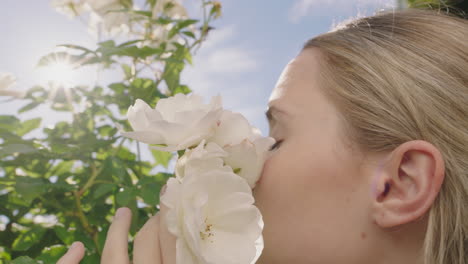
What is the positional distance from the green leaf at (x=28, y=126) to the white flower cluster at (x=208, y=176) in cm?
74

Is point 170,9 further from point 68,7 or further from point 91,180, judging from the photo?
point 91,180

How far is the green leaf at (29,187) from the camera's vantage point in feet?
3.86

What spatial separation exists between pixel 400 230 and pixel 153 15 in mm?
1125

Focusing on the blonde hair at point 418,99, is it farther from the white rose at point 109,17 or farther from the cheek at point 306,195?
the white rose at point 109,17

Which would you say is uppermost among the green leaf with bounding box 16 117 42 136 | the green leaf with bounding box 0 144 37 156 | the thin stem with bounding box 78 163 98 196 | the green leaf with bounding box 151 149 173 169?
the green leaf with bounding box 0 144 37 156

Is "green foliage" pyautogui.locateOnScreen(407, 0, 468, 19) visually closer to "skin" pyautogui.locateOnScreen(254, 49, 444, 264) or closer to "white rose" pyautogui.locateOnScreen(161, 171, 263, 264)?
"skin" pyautogui.locateOnScreen(254, 49, 444, 264)

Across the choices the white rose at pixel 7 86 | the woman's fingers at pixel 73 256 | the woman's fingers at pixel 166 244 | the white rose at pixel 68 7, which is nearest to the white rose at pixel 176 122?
the woman's fingers at pixel 166 244

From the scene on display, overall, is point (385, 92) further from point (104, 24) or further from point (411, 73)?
point (104, 24)

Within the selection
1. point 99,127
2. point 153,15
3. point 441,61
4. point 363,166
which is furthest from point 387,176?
point 153,15

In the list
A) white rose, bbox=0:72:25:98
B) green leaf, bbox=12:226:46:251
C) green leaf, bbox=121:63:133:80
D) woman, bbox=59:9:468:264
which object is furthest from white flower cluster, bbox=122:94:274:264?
white rose, bbox=0:72:25:98

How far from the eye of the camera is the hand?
96 centimetres

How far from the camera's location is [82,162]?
144cm

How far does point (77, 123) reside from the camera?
1.51 m

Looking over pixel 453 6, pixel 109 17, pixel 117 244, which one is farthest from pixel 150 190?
pixel 453 6
